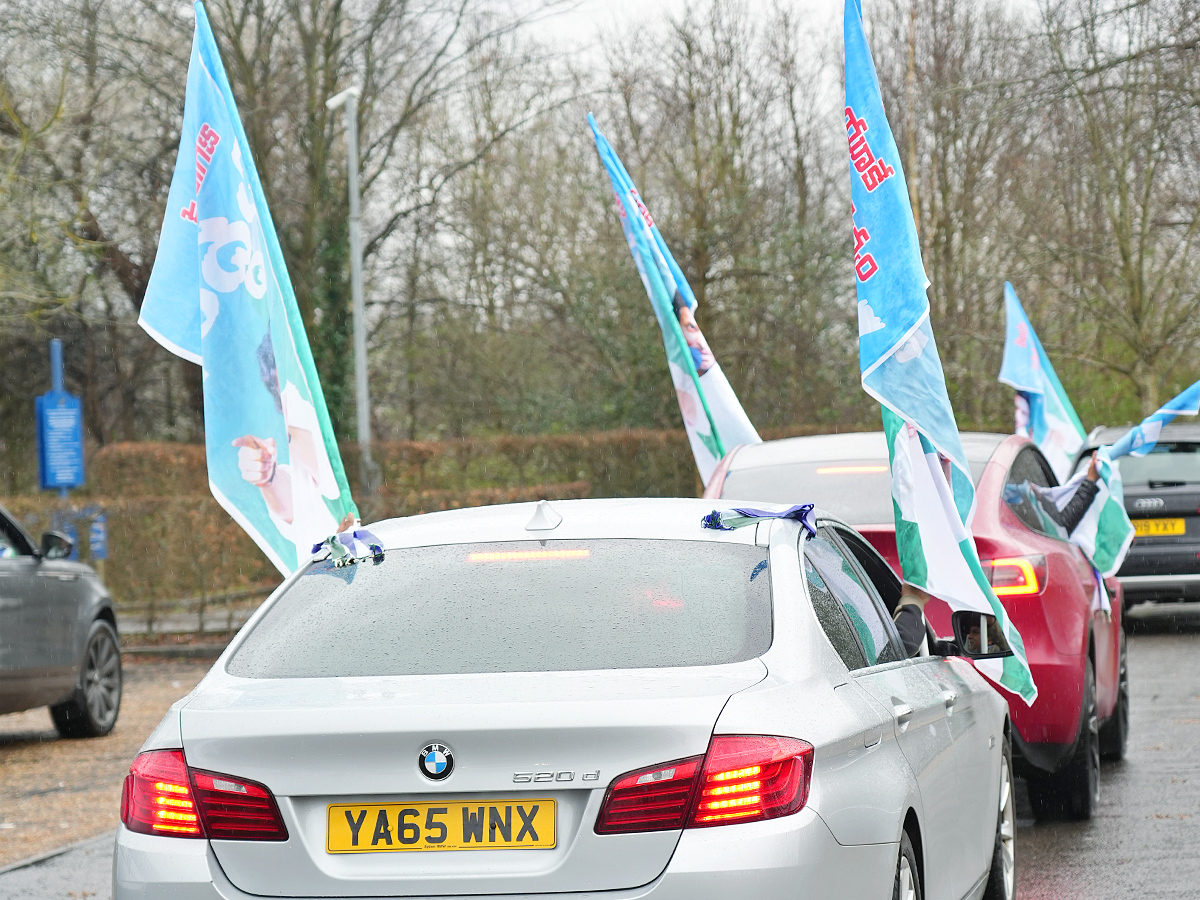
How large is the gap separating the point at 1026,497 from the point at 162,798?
5271 mm

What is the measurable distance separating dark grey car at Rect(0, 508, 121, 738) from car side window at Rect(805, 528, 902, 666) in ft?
23.7

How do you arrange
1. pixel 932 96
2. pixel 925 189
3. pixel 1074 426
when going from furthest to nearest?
pixel 925 189, pixel 932 96, pixel 1074 426

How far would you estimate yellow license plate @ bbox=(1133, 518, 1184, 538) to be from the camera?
15781 millimetres

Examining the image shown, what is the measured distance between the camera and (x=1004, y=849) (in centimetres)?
569

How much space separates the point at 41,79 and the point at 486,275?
33.4 ft

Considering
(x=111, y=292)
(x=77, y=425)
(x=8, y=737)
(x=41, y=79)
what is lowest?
(x=8, y=737)

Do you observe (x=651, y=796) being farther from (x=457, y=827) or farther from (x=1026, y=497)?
(x=1026, y=497)

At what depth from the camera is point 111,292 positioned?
32.7 meters

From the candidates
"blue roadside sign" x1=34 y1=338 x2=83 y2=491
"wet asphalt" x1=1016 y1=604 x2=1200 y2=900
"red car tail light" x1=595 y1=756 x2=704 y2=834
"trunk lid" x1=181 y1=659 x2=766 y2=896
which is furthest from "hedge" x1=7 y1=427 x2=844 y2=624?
"red car tail light" x1=595 y1=756 x2=704 y2=834

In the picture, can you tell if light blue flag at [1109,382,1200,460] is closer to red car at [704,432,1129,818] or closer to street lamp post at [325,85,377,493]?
red car at [704,432,1129,818]

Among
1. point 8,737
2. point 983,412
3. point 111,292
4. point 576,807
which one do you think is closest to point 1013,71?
point 983,412

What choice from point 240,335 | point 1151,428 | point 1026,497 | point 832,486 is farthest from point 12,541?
point 1151,428

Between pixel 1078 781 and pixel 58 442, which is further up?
pixel 58 442

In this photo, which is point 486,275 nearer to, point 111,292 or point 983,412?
point 111,292
